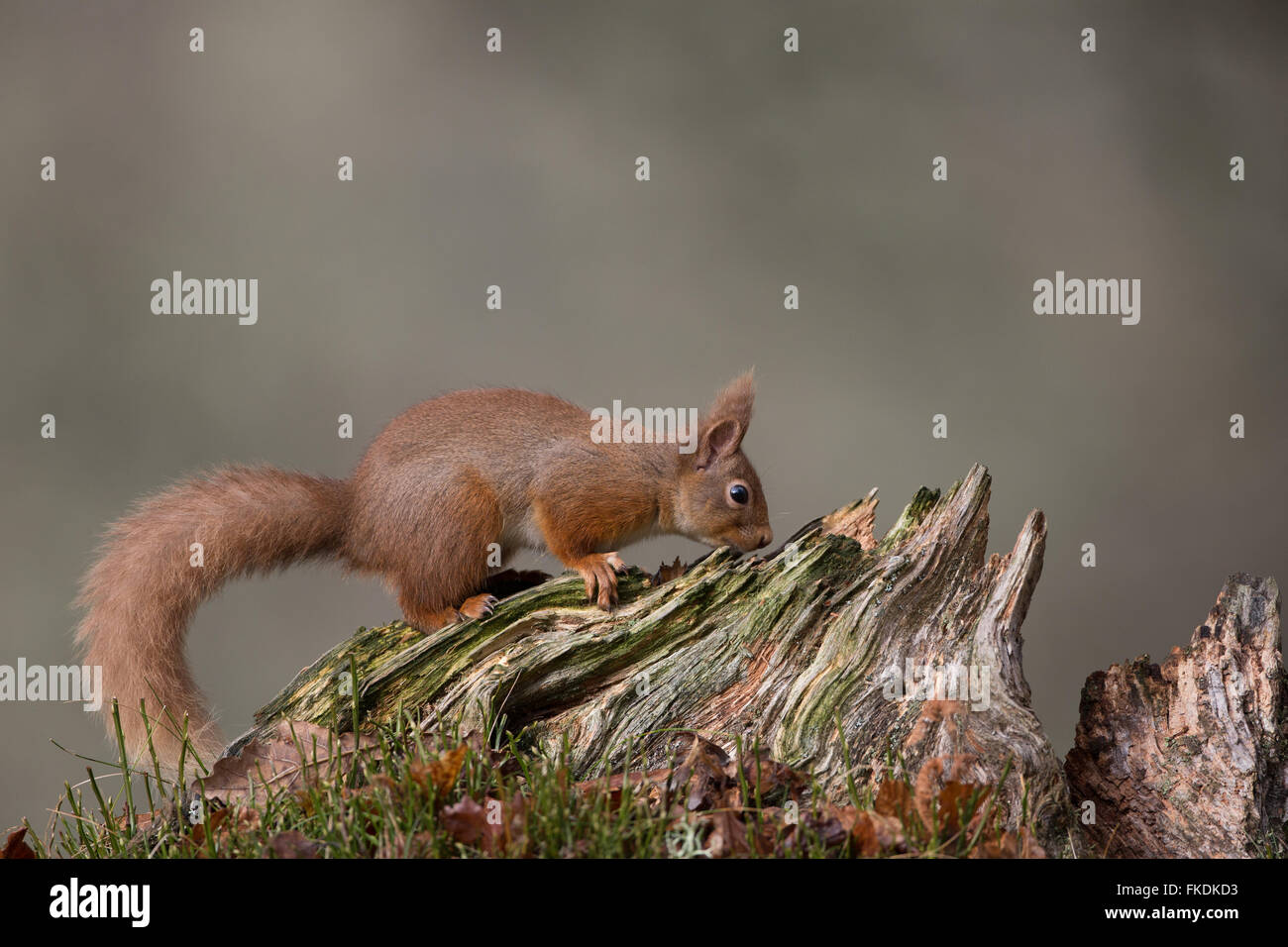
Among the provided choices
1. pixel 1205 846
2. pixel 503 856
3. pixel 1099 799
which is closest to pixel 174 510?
pixel 503 856

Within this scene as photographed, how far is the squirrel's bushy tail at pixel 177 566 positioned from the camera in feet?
10.7

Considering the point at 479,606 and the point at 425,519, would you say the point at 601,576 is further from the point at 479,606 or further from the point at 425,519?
the point at 425,519

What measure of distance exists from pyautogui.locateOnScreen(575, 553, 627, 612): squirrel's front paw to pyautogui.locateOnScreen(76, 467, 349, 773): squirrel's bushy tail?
0.84 m

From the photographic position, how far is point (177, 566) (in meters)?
3.37

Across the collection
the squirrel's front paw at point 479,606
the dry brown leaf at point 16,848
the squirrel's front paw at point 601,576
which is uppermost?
the squirrel's front paw at point 601,576

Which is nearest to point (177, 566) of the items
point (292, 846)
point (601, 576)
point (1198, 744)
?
point (601, 576)

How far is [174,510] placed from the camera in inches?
137

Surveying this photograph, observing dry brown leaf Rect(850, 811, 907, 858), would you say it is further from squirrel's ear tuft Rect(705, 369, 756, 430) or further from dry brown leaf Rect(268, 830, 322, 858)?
squirrel's ear tuft Rect(705, 369, 756, 430)

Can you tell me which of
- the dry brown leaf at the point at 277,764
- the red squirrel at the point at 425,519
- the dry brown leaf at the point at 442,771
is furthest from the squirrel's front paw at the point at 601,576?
the dry brown leaf at the point at 442,771

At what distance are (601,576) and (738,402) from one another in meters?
0.81

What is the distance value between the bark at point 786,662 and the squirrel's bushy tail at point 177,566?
324 mm

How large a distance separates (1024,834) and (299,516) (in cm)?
229

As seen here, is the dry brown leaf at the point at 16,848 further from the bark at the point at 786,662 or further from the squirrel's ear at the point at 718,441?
the squirrel's ear at the point at 718,441
